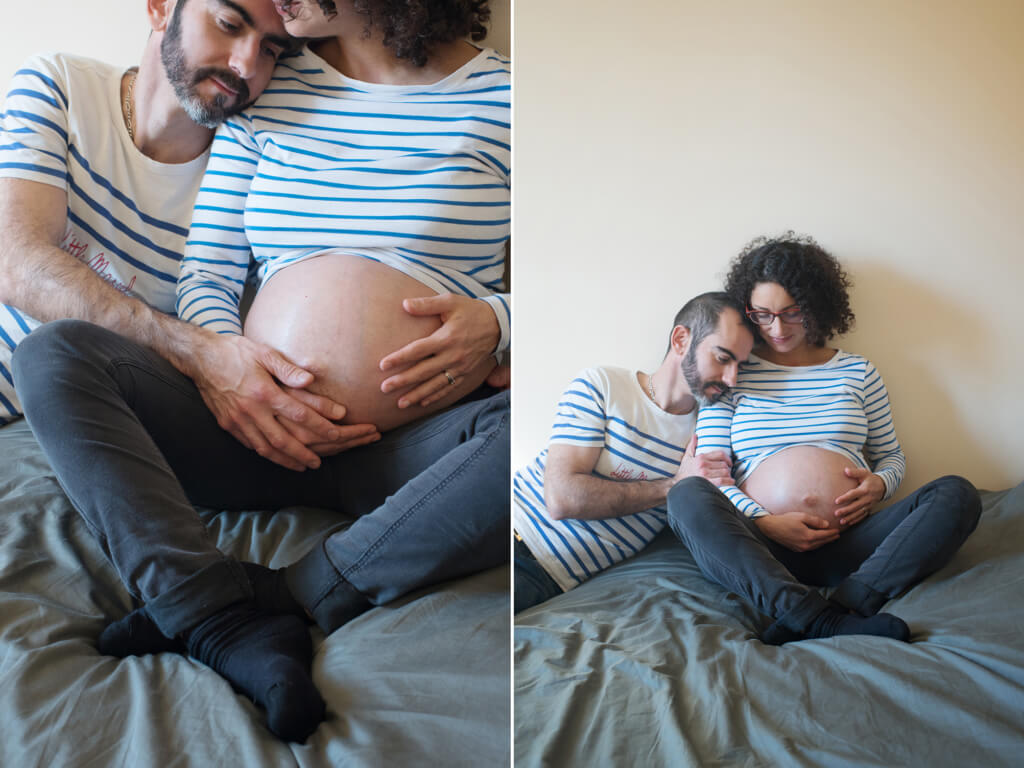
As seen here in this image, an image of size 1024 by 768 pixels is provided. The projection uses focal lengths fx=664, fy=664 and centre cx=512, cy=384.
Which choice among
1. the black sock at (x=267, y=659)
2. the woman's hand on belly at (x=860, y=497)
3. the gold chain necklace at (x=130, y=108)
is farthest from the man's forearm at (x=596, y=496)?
the gold chain necklace at (x=130, y=108)

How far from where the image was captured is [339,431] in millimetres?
705

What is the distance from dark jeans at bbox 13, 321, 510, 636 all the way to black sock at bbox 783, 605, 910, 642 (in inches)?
11.1

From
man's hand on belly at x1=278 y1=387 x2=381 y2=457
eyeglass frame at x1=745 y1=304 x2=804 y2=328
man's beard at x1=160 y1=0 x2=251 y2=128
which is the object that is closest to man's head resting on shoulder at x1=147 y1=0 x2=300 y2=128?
man's beard at x1=160 y1=0 x2=251 y2=128

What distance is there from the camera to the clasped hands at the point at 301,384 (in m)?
0.70

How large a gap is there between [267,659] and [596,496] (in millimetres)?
293

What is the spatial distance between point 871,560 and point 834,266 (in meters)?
0.21

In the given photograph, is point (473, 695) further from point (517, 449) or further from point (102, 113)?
point (102, 113)

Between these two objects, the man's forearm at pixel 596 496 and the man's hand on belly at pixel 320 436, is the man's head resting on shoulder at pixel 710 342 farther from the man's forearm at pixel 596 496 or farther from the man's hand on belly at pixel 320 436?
Result: the man's hand on belly at pixel 320 436

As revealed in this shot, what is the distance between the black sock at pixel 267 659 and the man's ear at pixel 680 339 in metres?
0.37

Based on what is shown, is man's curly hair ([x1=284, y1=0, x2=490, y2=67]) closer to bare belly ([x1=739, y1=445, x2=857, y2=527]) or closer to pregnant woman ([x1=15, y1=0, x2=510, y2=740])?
pregnant woman ([x1=15, y1=0, x2=510, y2=740])

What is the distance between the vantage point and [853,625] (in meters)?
0.47

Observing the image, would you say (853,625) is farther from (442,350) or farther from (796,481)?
(442,350)

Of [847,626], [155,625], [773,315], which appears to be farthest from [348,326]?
[847,626]

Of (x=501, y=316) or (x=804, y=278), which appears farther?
(x=501, y=316)
